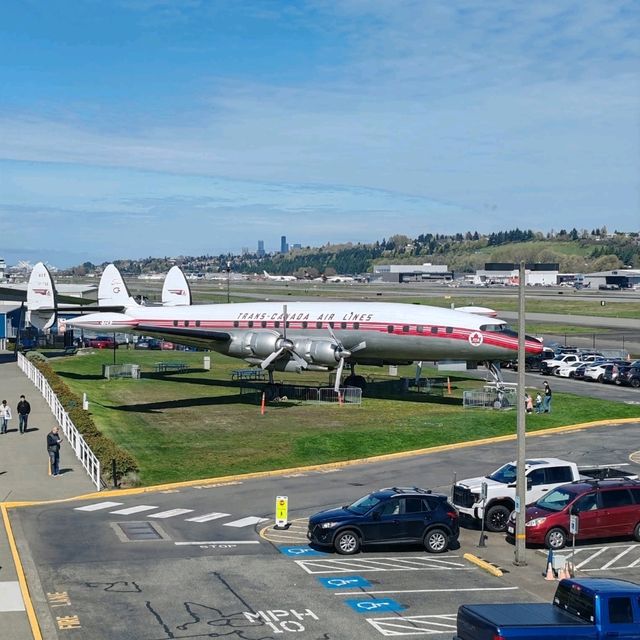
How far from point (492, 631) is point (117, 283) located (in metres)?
55.8

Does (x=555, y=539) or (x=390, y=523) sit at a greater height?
(x=390, y=523)

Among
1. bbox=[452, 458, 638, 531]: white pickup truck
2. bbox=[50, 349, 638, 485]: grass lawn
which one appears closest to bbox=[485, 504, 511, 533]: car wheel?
bbox=[452, 458, 638, 531]: white pickup truck

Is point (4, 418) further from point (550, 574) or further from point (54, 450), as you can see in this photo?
point (550, 574)

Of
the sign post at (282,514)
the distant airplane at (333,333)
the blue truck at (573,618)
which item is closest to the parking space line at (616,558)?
the blue truck at (573,618)

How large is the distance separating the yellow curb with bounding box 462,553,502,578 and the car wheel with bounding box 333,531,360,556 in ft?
9.53

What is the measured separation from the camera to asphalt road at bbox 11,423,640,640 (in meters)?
18.5

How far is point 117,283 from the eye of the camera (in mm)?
66688

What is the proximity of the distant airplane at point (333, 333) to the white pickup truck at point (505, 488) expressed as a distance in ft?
61.1

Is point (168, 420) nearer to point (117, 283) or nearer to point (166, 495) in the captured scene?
point (166, 495)

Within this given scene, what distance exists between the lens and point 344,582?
70.5 feet

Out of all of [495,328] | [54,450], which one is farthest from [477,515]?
[495,328]

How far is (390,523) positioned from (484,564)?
2.61 metres

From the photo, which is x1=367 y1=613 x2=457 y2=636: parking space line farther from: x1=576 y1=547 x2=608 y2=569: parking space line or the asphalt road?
x1=576 y1=547 x2=608 y2=569: parking space line

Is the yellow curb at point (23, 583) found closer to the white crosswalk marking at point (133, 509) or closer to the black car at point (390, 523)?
the white crosswalk marking at point (133, 509)
